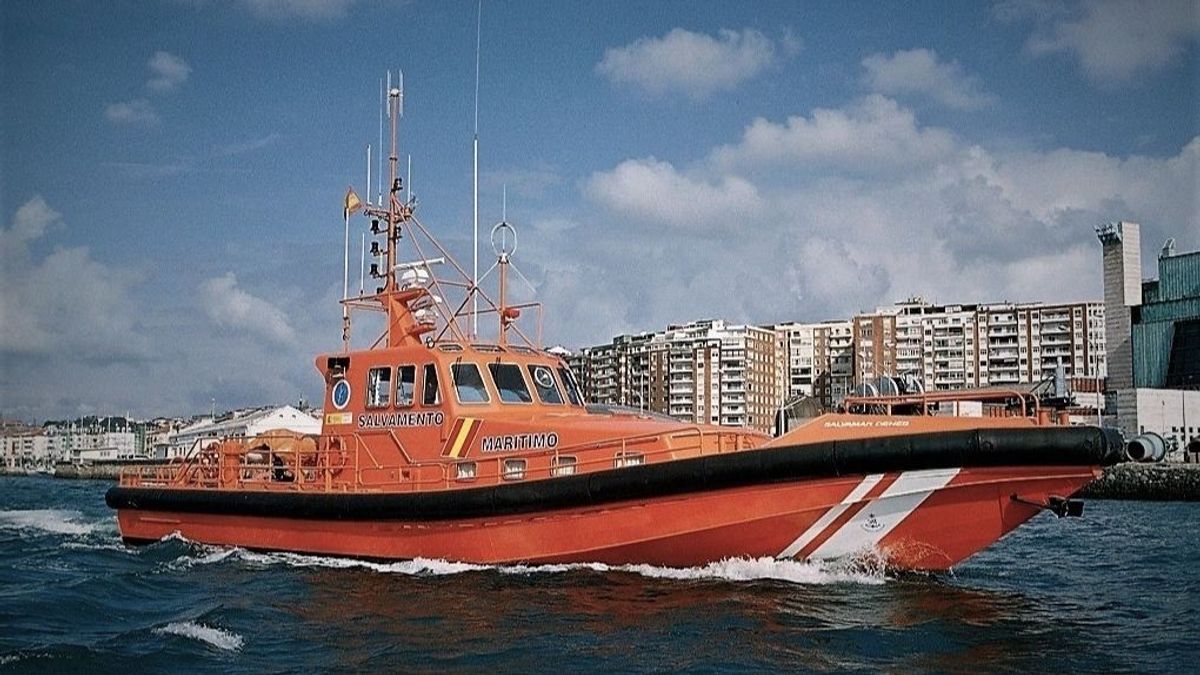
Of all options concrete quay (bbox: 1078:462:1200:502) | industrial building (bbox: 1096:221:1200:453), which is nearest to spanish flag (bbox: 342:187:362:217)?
concrete quay (bbox: 1078:462:1200:502)

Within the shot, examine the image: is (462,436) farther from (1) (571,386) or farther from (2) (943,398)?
(2) (943,398)

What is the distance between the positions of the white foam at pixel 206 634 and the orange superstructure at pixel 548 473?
2.74 m

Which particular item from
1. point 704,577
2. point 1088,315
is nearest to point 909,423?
point 704,577

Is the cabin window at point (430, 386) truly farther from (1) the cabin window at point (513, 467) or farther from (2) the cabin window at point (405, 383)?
(1) the cabin window at point (513, 467)

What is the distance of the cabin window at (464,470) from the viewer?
10398mm

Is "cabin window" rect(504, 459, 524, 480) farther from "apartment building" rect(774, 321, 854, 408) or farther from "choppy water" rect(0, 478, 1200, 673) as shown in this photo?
"apartment building" rect(774, 321, 854, 408)

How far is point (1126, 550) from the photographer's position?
14.0 meters

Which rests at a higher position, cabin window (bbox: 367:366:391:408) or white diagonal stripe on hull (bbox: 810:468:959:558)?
cabin window (bbox: 367:366:391:408)

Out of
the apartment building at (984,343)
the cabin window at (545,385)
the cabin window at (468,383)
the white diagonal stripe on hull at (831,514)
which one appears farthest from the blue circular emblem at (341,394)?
the apartment building at (984,343)

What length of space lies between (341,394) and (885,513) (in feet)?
20.3

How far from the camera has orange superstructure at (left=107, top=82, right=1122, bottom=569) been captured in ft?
27.7

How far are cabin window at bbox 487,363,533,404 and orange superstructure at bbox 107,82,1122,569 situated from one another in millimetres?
21

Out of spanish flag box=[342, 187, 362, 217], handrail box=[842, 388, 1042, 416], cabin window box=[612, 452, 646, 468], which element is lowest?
cabin window box=[612, 452, 646, 468]

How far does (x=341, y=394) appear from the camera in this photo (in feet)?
39.0
